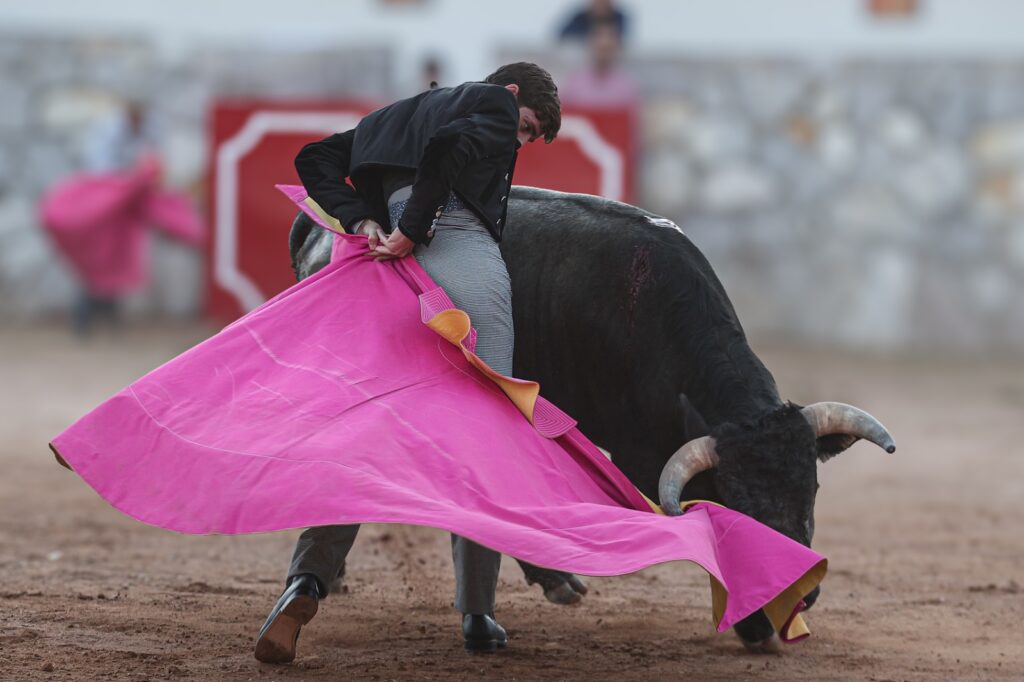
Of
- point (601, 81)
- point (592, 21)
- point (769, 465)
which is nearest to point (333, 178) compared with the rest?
point (769, 465)

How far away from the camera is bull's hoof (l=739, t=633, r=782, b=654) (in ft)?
10.7

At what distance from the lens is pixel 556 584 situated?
3670 mm

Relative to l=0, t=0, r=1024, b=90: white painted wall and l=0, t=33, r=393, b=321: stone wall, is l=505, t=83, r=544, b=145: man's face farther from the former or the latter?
l=0, t=0, r=1024, b=90: white painted wall

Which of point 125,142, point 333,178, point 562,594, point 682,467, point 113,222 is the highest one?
point 333,178

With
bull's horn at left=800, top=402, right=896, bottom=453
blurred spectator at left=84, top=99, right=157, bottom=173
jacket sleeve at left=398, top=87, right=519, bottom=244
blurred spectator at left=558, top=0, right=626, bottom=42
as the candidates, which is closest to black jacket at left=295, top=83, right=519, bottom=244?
jacket sleeve at left=398, top=87, right=519, bottom=244

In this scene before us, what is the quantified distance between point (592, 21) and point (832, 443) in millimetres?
5965

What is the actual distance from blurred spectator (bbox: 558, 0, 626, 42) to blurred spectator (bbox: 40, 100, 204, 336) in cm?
226

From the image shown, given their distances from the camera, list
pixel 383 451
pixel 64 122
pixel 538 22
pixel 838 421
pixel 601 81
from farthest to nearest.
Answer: pixel 538 22 < pixel 64 122 < pixel 601 81 < pixel 838 421 < pixel 383 451

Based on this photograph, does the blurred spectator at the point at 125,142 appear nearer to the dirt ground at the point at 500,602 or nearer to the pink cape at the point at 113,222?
the pink cape at the point at 113,222

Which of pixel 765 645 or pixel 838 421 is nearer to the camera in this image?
pixel 838 421

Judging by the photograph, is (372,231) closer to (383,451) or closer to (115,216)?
(383,451)

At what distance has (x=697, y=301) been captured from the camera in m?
3.32

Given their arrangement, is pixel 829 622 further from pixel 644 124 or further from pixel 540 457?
pixel 644 124

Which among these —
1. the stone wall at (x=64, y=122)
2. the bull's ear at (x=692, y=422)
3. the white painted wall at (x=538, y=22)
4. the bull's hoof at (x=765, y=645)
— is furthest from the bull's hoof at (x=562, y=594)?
the white painted wall at (x=538, y=22)
